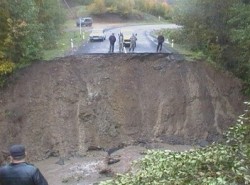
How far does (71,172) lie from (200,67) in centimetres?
1171

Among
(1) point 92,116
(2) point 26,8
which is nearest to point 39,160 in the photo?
(1) point 92,116

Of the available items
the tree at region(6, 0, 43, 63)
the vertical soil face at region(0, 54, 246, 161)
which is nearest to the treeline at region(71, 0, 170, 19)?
the vertical soil face at region(0, 54, 246, 161)

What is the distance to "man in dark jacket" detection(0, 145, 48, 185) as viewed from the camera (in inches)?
219

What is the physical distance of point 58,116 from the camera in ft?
88.8

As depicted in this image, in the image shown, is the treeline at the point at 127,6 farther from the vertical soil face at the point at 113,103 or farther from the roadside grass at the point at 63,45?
the vertical soil face at the point at 113,103

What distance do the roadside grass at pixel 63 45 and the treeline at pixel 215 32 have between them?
8.69m

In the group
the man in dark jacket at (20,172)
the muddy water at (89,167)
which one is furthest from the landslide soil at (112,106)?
the man in dark jacket at (20,172)

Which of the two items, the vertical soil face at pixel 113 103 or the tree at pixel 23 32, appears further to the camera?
the tree at pixel 23 32

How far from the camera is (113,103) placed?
27734 millimetres

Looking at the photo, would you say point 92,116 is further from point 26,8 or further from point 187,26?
point 187,26

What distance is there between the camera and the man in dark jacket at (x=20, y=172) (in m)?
5.55

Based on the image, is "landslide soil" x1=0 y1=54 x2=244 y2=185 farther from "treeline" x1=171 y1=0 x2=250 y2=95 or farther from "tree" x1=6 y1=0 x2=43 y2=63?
"treeline" x1=171 y1=0 x2=250 y2=95

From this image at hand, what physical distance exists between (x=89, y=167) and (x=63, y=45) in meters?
16.1

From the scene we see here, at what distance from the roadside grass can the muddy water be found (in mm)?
8047
